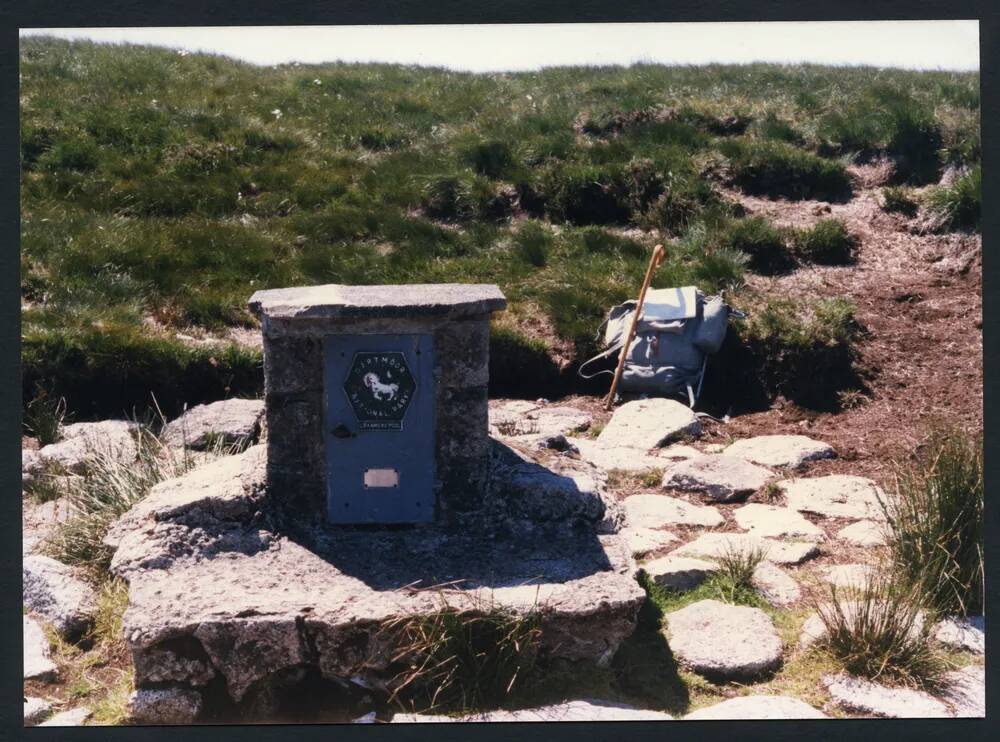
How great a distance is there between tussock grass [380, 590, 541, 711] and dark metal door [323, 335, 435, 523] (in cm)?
90

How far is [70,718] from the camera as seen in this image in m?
5.16

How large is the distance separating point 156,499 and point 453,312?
6.21 ft

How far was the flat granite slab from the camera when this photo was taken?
5.63m

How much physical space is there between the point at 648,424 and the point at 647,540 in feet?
6.88

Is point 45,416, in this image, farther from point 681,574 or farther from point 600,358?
point 681,574

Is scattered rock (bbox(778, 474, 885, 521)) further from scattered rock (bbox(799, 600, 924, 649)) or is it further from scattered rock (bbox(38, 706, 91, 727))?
scattered rock (bbox(38, 706, 91, 727))

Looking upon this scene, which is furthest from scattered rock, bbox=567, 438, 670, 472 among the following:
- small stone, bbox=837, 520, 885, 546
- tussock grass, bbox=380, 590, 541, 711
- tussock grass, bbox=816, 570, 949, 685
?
tussock grass, bbox=380, 590, 541, 711

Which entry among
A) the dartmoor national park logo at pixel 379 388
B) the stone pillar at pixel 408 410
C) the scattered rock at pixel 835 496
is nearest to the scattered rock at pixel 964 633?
the scattered rock at pixel 835 496

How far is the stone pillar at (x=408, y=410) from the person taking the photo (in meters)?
5.75

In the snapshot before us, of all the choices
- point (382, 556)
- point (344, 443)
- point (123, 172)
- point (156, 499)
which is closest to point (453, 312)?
point (344, 443)

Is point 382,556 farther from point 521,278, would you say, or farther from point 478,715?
point 521,278

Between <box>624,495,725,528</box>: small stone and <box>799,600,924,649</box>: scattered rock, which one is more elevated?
<box>624,495,725,528</box>: small stone

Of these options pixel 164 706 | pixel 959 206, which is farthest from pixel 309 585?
pixel 959 206

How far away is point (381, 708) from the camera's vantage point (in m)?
5.11
